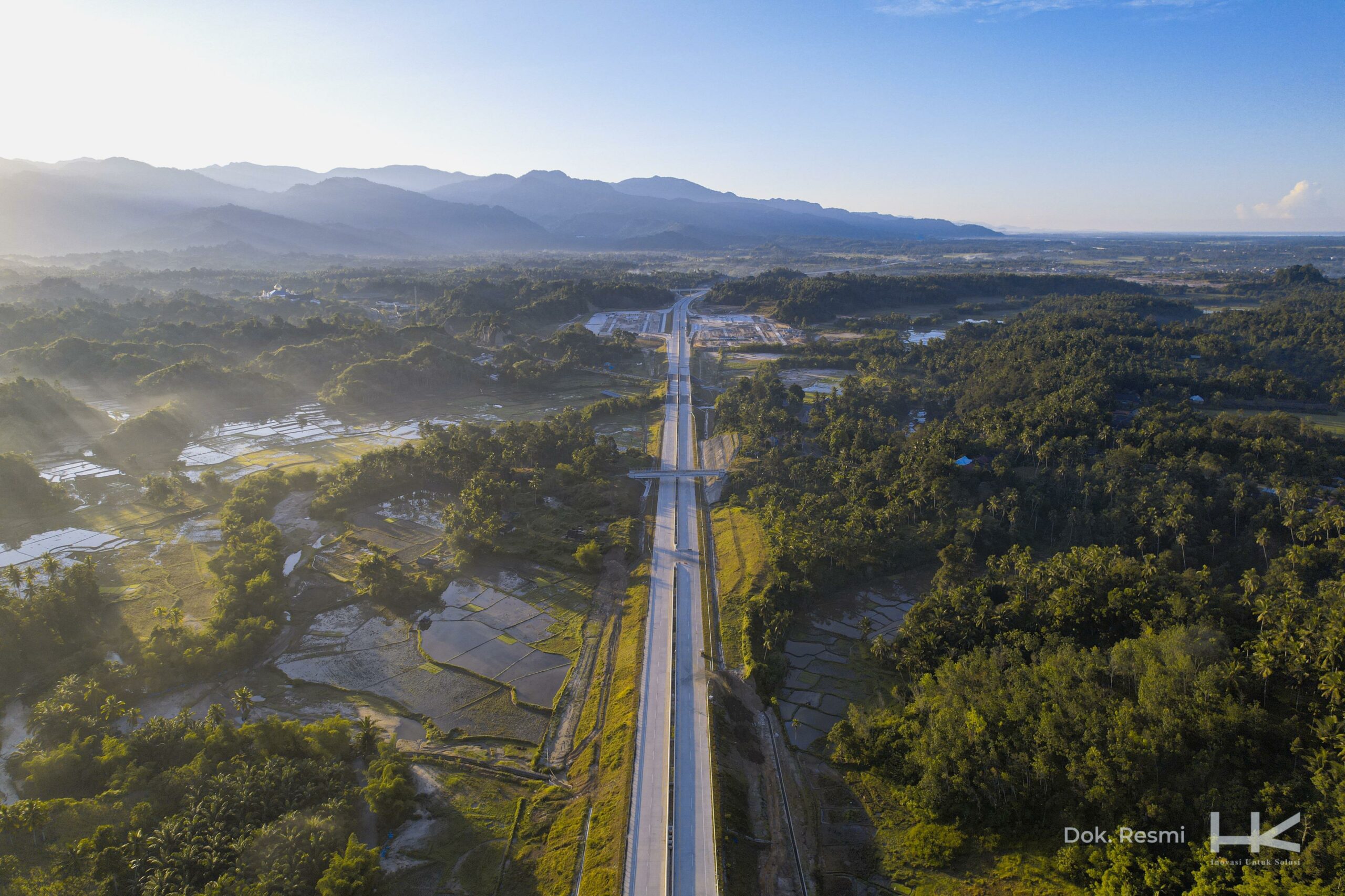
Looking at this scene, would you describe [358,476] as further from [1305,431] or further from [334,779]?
[1305,431]

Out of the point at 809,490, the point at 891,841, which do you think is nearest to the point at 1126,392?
the point at 809,490

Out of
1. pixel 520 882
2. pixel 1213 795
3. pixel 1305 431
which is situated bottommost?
pixel 520 882

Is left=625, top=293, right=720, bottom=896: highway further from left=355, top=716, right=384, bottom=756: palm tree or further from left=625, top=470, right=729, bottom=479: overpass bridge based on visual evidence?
left=355, top=716, right=384, bottom=756: palm tree

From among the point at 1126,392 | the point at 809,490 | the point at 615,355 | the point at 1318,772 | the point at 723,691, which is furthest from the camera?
the point at 615,355

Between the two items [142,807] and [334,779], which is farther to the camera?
[334,779]

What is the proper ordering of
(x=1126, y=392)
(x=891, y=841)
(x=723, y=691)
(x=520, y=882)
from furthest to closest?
(x=1126, y=392), (x=723, y=691), (x=891, y=841), (x=520, y=882)

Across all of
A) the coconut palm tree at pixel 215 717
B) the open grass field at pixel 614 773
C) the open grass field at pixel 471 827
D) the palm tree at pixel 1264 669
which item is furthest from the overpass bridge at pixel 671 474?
the palm tree at pixel 1264 669

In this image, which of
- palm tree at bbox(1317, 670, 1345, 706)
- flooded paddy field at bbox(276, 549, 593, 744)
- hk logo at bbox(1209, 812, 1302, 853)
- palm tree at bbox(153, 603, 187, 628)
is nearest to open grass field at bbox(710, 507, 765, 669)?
flooded paddy field at bbox(276, 549, 593, 744)

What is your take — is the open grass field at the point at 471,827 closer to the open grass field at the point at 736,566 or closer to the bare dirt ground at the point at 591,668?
the bare dirt ground at the point at 591,668
